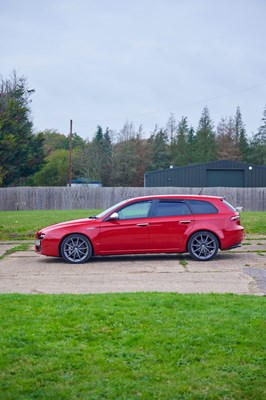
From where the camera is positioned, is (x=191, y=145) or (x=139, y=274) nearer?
(x=139, y=274)

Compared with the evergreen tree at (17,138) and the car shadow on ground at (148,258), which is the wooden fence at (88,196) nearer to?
the evergreen tree at (17,138)

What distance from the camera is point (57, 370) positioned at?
16.6 feet

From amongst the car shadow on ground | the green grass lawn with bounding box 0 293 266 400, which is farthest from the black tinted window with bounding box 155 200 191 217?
the green grass lawn with bounding box 0 293 266 400

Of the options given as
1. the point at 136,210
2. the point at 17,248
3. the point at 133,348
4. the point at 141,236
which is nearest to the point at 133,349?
the point at 133,348

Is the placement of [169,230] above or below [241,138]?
below

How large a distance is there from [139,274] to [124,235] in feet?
7.09

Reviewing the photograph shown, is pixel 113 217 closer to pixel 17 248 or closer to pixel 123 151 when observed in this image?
pixel 17 248

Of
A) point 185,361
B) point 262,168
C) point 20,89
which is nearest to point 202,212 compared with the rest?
point 185,361

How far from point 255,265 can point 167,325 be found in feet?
19.7

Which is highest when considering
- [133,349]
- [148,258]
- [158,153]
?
[158,153]

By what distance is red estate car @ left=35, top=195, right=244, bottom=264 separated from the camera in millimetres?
13055

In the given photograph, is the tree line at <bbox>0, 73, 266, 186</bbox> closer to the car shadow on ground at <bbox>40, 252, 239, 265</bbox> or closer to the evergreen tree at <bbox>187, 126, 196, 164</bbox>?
the evergreen tree at <bbox>187, 126, 196, 164</bbox>

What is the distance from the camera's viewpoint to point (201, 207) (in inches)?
527

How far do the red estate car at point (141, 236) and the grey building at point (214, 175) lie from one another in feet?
131
